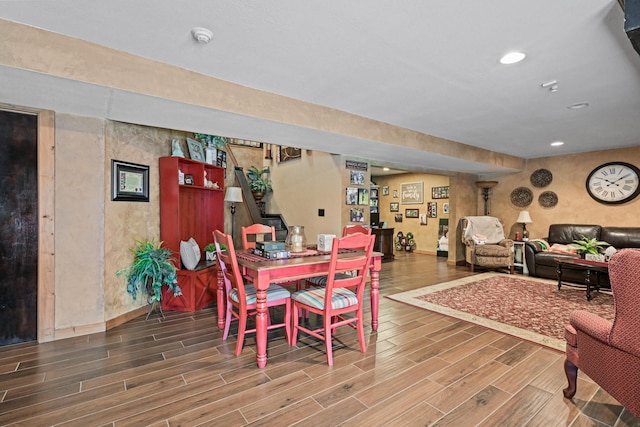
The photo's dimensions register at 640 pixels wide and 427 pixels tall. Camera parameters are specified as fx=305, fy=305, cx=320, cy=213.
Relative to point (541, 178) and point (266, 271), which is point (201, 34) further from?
point (541, 178)

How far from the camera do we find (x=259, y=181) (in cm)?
702

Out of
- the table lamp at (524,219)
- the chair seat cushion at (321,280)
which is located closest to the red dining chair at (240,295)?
the chair seat cushion at (321,280)

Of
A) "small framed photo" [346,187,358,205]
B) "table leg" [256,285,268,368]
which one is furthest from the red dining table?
"small framed photo" [346,187,358,205]

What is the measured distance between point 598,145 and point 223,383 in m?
7.04

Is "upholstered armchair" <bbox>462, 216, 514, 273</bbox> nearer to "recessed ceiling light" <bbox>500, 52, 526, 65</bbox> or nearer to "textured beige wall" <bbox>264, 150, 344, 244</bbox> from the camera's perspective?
"textured beige wall" <bbox>264, 150, 344, 244</bbox>

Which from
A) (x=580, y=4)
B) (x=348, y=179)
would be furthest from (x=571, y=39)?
(x=348, y=179)

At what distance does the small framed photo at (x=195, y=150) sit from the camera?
4355 millimetres

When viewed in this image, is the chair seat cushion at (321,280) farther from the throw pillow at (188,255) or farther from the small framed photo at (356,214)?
the small framed photo at (356,214)

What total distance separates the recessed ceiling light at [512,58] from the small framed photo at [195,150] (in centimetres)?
382

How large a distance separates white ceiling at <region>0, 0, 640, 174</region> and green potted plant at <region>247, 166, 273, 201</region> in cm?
329

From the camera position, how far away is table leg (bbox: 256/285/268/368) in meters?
2.38

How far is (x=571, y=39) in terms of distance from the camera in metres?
2.09

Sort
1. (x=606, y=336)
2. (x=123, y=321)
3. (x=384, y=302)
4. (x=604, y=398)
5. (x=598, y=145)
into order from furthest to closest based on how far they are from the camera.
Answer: (x=598, y=145), (x=384, y=302), (x=123, y=321), (x=604, y=398), (x=606, y=336)

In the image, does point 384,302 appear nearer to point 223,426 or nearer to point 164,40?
point 223,426
